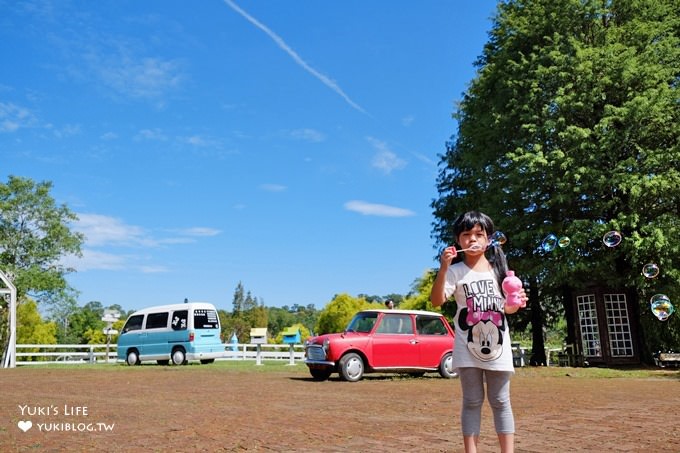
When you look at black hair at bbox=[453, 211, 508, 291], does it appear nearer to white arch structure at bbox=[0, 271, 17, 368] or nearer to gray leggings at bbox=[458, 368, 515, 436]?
gray leggings at bbox=[458, 368, 515, 436]

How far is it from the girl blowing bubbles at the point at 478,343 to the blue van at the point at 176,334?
2093cm

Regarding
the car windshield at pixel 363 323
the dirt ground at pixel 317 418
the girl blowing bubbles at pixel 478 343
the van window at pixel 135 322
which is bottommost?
the dirt ground at pixel 317 418

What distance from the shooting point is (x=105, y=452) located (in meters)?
5.55

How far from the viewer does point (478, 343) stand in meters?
4.10

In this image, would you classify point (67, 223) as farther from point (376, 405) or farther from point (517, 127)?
point (376, 405)

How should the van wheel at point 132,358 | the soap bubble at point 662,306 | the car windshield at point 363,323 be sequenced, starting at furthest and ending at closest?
the van wheel at point 132,358
the car windshield at point 363,323
the soap bubble at point 662,306

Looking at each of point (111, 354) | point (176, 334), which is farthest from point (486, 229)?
point (111, 354)

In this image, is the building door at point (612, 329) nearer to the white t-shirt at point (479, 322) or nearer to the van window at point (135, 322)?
the van window at point (135, 322)

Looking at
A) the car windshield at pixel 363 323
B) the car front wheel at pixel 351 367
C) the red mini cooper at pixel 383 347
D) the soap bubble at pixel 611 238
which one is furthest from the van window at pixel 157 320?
the soap bubble at pixel 611 238

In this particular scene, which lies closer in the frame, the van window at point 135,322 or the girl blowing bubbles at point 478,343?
the girl blowing bubbles at point 478,343

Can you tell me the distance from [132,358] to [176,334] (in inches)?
113

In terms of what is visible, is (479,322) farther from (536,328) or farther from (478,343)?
(536,328)

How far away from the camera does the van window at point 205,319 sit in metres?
24.1

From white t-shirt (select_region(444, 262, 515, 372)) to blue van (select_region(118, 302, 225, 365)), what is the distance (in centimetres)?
2092
